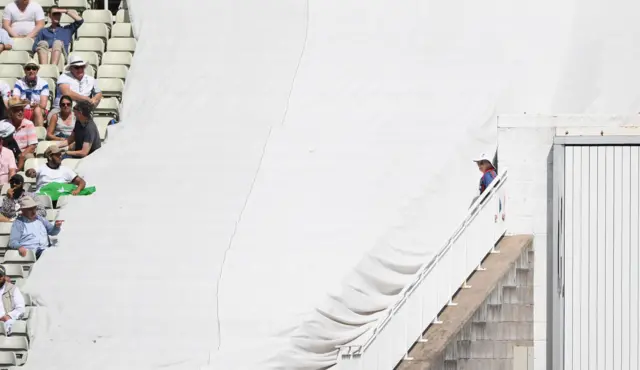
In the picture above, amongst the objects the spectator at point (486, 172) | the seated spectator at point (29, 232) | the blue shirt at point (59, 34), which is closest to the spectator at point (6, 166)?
the seated spectator at point (29, 232)

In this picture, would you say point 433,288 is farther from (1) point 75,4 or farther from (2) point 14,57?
(1) point 75,4

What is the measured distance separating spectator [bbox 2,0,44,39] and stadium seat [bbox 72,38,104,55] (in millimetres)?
347

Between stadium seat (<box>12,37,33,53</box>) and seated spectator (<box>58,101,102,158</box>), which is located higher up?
stadium seat (<box>12,37,33,53</box>)

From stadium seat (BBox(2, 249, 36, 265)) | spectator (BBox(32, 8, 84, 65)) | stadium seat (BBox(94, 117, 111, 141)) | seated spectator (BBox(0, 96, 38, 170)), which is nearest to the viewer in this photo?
stadium seat (BBox(2, 249, 36, 265))

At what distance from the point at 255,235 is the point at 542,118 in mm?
2222

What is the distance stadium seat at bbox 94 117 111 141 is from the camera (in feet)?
47.6

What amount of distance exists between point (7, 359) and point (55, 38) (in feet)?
12.5

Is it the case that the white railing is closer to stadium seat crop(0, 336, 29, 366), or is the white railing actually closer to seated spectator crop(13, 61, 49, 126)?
stadium seat crop(0, 336, 29, 366)

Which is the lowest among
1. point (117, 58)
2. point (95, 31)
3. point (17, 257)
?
point (17, 257)

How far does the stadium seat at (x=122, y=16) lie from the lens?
51.5ft

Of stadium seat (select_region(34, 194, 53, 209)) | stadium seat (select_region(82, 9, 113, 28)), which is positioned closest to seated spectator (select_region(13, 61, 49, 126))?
stadium seat (select_region(34, 194, 53, 209))

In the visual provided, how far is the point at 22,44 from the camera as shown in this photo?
50.7ft

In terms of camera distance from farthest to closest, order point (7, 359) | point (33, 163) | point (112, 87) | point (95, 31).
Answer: point (95, 31) < point (112, 87) < point (33, 163) < point (7, 359)

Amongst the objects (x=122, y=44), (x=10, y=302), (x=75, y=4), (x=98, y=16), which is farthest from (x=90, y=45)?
(x=10, y=302)
